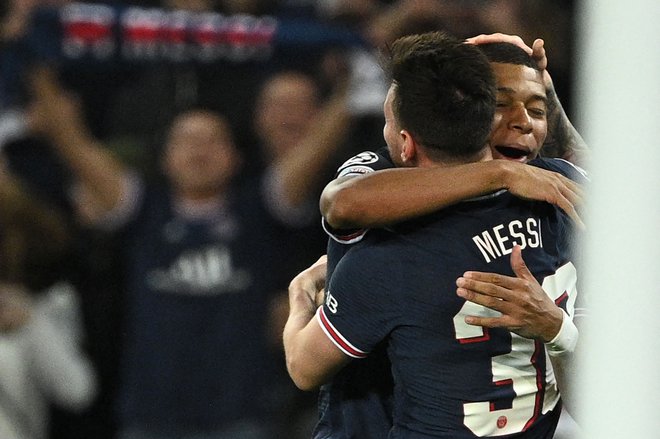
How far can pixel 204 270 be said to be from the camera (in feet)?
11.8

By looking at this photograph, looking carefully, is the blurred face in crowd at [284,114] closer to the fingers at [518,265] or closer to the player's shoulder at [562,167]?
the player's shoulder at [562,167]

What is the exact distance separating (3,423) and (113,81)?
3.90 ft

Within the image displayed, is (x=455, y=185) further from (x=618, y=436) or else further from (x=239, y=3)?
(x=239, y=3)

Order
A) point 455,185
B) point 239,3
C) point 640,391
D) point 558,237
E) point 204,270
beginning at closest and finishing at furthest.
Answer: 1. point 640,391
2. point 455,185
3. point 558,237
4. point 204,270
5. point 239,3

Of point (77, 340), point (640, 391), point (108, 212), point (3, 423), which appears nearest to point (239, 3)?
point (108, 212)

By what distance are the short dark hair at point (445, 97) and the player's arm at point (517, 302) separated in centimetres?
20

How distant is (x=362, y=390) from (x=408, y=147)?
0.45 m

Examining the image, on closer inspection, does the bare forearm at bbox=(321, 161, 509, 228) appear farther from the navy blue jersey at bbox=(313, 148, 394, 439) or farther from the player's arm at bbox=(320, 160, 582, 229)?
the navy blue jersey at bbox=(313, 148, 394, 439)

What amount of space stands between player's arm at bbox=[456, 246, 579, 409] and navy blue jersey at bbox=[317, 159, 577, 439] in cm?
6

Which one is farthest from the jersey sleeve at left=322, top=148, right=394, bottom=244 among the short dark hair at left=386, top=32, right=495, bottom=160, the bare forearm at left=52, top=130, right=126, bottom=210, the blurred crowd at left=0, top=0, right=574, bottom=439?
the bare forearm at left=52, top=130, right=126, bottom=210

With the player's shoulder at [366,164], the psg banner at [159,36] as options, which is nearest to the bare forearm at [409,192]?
the player's shoulder at [366,164]

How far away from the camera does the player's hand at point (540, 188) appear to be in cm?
183

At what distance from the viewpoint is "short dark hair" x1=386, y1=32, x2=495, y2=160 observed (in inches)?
71.9

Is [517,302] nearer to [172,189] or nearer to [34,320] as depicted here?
[172,189]
